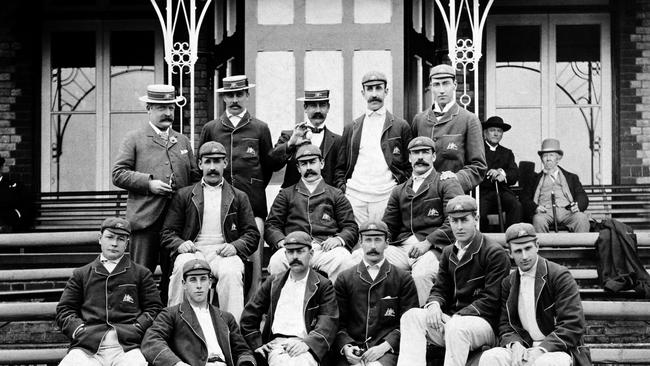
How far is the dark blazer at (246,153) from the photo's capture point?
986 centimetres

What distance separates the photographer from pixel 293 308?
28.7 ft

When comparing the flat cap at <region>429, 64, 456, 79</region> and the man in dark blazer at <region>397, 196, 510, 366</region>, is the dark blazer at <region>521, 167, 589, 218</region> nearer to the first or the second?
the flat cap at <region>429, 64, 456, 79</region>

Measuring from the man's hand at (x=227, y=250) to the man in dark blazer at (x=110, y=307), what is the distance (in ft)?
1.93

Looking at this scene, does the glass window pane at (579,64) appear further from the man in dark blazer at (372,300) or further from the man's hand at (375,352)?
the man's hand at (375,352)

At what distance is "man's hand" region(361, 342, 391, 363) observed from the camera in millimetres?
8484

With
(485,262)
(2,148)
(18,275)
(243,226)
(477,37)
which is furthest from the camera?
(2,148)

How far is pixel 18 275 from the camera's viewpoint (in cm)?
1018

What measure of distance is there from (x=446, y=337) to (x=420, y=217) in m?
1.22

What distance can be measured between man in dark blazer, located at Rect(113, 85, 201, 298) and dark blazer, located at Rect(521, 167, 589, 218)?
11.7 ft

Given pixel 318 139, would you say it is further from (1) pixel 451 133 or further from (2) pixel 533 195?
(2) pixel 533 195

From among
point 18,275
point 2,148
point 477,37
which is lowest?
point 18,275

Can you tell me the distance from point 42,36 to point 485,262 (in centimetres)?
750

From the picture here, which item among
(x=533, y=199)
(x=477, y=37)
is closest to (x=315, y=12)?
(x=477, y=37)

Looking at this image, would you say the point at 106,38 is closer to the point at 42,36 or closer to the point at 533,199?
the point at 42,36
